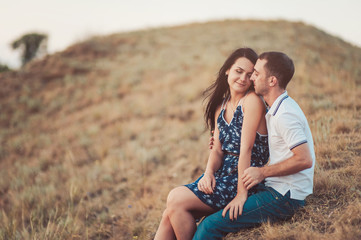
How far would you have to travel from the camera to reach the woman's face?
247 cm

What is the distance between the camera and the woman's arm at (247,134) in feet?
7.15

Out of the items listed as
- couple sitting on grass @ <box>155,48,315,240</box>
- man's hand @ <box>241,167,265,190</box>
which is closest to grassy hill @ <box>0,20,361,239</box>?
couple sitting on grass @ <box>155,48,315,240</box>

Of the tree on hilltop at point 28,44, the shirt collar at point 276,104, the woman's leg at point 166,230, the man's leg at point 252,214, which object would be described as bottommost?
the woman's leg at point 166,230

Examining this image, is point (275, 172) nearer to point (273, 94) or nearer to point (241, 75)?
point (273, 94)

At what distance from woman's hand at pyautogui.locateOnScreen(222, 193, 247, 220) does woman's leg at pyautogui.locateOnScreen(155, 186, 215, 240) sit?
9.2 inches

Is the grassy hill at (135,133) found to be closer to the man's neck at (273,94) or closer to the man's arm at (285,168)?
the man's arm at (285,168)

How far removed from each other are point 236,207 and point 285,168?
0.48m

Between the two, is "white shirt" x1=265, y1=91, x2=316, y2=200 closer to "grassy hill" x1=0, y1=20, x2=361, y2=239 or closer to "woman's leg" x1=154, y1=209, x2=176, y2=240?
"grassy hill" x1=0, y1=20, x2=361, y2=239

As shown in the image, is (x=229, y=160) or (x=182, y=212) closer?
(x=182, y=212)

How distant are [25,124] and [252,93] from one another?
10.8 m

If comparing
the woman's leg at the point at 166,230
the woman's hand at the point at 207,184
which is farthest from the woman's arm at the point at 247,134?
the woman's leg at the point at 166,230

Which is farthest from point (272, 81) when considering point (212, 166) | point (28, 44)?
point (28, 44)

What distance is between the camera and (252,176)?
212 centimetres

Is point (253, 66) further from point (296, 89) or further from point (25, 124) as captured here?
point (25, 124)
